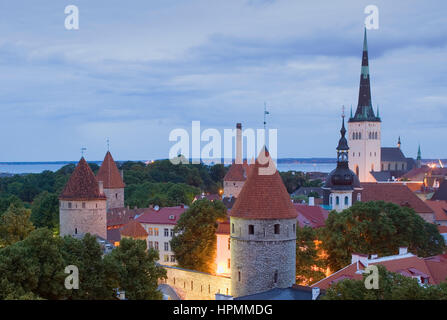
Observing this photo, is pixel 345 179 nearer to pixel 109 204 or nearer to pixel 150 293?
pixel 109 204

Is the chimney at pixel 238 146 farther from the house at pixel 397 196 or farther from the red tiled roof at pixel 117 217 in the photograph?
the house at pixel 397 196

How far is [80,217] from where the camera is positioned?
134ft

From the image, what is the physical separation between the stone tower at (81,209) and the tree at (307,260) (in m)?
15.0

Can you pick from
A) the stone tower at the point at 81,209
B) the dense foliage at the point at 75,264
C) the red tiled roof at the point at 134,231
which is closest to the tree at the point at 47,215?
the red tiled roof at the point at 134,231

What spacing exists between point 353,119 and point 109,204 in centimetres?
6880

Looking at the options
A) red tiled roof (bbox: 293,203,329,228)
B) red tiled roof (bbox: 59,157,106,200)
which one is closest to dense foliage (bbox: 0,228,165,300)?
red tiled roof (bbox: 59,157,106,200)

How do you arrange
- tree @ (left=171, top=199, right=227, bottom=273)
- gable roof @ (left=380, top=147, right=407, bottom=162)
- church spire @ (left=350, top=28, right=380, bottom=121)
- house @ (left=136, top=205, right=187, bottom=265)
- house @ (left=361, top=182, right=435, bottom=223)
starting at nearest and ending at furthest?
1. tree @ (left=171, top=199, right=227, bottom=273)
2. house @ (left=136, top=205, right=187, bottom=265)
3. house @ (left=361, top=182, right=435, bottom=223)
4. church spire @ (left=350, top=28, right=380, bottom=121)
5. gable roof @ (left=380, top=147, right=407, bottom=162)

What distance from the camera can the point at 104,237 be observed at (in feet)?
138

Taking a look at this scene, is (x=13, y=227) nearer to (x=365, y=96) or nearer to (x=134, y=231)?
(x=134, y=231)

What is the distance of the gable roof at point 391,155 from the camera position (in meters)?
130

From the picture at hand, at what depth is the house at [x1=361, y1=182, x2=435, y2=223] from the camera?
183 feet

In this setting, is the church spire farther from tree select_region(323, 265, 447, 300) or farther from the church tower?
tree select_region(323, 265, 447, 300)

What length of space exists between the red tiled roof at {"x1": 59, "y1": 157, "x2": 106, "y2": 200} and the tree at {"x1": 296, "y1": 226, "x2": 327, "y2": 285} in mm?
15338

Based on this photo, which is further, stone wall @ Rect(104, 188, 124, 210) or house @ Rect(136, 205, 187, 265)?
stone wall @ Rect(104, 188, 124, 210)
